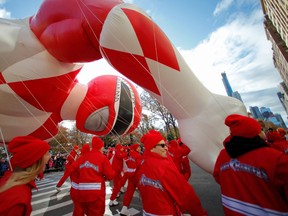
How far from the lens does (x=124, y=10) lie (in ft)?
6.15

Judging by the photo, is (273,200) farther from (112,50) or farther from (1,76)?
(1,76)

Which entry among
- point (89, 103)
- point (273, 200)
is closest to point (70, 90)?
point (89, 103)

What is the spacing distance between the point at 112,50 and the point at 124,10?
17.9 inches

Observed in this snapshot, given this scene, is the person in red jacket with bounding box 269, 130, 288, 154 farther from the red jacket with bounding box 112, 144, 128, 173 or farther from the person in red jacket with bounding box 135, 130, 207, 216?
the red jacket with bounding box 112, 144, 128, 173

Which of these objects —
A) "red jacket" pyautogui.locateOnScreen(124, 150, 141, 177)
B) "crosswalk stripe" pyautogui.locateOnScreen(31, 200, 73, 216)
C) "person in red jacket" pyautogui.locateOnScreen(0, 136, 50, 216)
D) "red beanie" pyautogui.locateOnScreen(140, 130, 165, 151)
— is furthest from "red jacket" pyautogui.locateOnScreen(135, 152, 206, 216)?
"crosswalk stripe" pyautogui.locateOnScreen(31, 200, 73, 216)

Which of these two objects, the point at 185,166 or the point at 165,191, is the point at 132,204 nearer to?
the point at 185,166

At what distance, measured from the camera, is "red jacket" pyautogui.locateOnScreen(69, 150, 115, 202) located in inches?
120

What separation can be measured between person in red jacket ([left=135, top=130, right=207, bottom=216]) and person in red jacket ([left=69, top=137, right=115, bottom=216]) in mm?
1330

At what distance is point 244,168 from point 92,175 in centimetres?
263

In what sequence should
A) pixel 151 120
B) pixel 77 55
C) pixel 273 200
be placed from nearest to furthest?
pixel 273 200 < pixel 77 55 < pixel 151 120

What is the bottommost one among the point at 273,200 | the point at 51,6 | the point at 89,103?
the point at 273,200

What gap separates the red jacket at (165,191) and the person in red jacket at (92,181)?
4.46 ft

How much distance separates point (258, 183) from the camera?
128cm

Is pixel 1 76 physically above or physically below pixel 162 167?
above
